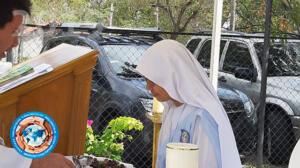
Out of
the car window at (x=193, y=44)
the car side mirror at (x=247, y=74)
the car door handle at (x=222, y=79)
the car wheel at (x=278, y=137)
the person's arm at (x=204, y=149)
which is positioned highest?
the car window at (x=193, y=44)

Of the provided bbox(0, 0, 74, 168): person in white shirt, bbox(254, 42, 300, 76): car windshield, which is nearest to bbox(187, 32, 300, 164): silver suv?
bbox(254, 42, 300, 76): car windshield

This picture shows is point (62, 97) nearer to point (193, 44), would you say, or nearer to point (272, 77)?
point (193, 44)

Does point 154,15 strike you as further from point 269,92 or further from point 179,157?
point 179,157

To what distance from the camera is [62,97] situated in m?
2.57

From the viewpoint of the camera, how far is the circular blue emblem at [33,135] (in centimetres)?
159

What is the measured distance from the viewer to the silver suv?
21.0 feet

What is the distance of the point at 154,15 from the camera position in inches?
349

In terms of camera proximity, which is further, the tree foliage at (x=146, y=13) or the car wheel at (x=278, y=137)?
the tree foliage at (x=146, y=13)

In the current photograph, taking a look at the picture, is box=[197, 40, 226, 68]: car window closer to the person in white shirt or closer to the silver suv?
the silver suv

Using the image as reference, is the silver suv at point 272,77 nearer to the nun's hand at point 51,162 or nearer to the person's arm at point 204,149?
the person's arm at point 204,149

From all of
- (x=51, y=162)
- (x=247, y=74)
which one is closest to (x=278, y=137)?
(x=247, y=74)

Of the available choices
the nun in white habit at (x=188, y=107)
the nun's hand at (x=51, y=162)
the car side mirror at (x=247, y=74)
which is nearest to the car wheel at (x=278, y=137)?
the car side mirror at (x=247, y=74)

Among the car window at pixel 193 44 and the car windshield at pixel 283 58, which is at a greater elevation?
the car window at pixel 193 44

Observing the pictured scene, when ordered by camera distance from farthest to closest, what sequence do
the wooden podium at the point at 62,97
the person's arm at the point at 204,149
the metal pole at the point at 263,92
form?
the metal pole at the point at 263,92, the wooden podium at the point at 62,97, the person's arm at the point at 204,149
